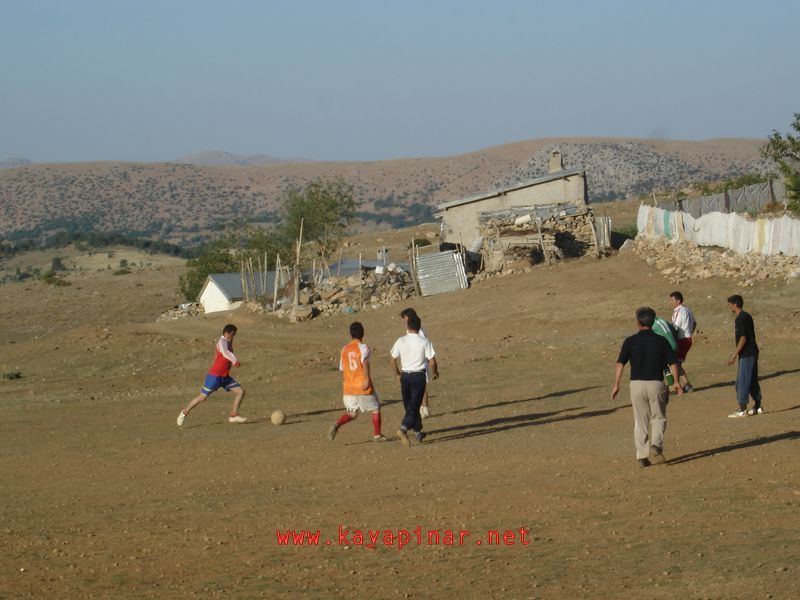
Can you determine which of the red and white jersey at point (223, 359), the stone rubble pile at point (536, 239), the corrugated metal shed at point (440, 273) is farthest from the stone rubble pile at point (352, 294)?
the red and white jersey at point (223, 359)

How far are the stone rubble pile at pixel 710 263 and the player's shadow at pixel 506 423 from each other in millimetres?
13817

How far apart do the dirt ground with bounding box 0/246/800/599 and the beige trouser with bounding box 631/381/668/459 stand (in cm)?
35

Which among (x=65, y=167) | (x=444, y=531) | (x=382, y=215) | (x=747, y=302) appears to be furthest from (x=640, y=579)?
(x=65, y=167)

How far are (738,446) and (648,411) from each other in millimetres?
1881

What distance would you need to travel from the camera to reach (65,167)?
17925 centimetres

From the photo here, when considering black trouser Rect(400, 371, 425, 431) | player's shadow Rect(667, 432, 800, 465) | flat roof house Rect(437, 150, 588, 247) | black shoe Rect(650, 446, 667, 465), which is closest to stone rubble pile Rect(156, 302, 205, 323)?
flat roof house Rect(437, 150, 588, 247)

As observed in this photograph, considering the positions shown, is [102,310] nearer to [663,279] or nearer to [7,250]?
[663,279]

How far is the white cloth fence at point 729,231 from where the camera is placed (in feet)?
98.3

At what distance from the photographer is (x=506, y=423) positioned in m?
16.6

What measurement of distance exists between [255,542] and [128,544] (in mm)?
1053

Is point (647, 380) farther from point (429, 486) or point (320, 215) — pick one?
point (320, 215)

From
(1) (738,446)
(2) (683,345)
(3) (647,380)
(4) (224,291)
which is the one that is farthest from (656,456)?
(4) (224,291)

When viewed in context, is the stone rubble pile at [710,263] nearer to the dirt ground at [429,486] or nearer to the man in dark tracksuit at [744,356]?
the dirt ground at [429,486]

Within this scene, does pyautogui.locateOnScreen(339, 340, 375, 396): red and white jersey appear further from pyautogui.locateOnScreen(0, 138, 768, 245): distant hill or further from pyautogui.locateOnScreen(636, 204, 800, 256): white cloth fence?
pyautogui.locateOnScreen(0, 138, 768, 245): distant hill
